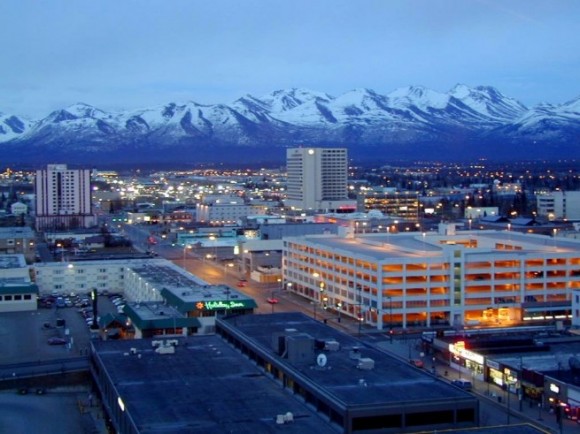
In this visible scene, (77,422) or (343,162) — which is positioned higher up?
(343,162)

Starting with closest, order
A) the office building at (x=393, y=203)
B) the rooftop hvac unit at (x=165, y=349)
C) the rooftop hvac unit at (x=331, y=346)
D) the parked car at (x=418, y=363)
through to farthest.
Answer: the rooftop hvac unit at (x=331, y=346) < the rooftop hvac unit at (x=165, y=349) < the parked car at (x=418, y=363) < the office building at (x=393, y=203)

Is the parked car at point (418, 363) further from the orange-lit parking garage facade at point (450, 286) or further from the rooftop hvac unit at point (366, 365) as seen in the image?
the orange-lit parking garage facade at point (450, 286)

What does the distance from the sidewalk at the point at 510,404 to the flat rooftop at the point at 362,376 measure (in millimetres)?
1035

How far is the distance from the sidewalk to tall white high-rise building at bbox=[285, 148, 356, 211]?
24.0 metres

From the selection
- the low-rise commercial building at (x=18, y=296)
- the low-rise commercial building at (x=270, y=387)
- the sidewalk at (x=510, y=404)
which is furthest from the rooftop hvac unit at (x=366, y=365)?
the low-rise commercial building at (x=18, y=296)

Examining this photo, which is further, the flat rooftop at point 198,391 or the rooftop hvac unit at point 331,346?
the rooftop hvac unit at point 331,346

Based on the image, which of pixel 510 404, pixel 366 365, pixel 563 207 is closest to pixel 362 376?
pixel 366 365

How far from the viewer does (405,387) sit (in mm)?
7879

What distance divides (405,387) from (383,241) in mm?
9400

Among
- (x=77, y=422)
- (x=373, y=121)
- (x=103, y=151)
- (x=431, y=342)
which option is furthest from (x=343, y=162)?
(x=373, y=121)

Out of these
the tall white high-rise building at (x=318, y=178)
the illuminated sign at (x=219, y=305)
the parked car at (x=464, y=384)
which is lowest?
the parked car at (x=464, y=384)

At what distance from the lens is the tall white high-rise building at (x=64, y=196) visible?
32219mm

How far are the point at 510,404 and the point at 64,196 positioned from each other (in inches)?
997

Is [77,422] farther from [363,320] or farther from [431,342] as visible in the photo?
[363,320]
